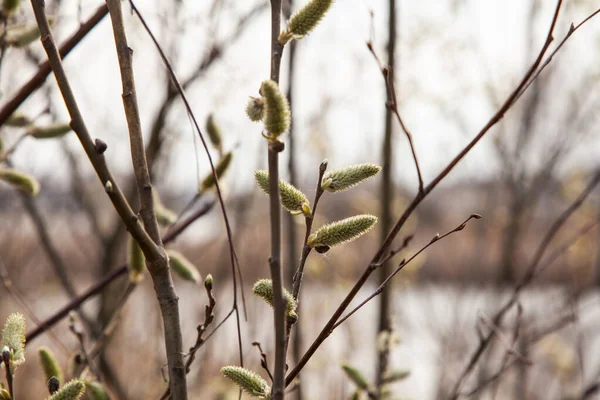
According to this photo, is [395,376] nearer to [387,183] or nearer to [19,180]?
[387,183]

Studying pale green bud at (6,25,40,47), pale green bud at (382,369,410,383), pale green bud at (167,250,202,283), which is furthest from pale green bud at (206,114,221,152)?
pale green bud at (382,369,410,383)

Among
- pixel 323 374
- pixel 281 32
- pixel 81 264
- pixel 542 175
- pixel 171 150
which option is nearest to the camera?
pixel 281 32

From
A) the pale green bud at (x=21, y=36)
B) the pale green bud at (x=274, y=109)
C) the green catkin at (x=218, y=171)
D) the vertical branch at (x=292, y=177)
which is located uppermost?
the vertical branch at (x=292, y=177)

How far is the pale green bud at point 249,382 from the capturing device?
2.10 feet

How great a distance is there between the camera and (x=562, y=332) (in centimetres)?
421

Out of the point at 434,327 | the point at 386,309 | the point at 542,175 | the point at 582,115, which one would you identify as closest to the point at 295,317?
the point at 386,309

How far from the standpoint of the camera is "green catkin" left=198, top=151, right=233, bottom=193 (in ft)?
3.52

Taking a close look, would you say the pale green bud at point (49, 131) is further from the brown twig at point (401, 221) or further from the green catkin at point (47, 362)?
the brown twig at point (401, 221)

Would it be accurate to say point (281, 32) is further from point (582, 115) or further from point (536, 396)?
point (536, 396)

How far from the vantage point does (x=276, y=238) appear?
1.71ft

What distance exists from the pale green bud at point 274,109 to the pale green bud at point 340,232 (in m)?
0.18

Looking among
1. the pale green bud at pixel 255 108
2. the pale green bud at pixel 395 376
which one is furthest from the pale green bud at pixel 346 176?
the pale green bud at pixel 395 376

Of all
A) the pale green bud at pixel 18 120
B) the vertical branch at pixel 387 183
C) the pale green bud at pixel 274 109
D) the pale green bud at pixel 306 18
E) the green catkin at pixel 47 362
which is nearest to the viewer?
the pale green bud at pixel 274 109

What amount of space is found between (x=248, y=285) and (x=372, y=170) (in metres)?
3.88
